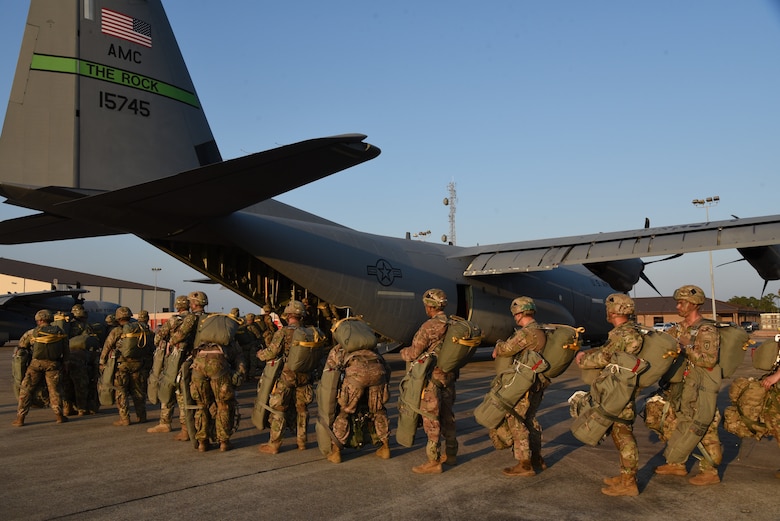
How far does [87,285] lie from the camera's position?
69.6 m

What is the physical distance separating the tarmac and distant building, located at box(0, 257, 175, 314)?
61.0 m

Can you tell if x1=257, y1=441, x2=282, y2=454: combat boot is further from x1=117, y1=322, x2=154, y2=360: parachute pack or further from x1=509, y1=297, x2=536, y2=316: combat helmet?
x1=509, y1=297, x2=536, y2=316: combat helmet

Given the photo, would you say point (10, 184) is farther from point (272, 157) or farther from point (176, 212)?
point (272, 157)

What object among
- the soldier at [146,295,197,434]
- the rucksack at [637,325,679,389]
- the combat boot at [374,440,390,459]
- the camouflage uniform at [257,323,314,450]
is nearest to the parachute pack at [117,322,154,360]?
the soldier at [146,295,197,434]

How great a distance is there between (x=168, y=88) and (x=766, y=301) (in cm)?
10246

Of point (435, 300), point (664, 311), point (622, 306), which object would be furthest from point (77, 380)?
point (664, 311)

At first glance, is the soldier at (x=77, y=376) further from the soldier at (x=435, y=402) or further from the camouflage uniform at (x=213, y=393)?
the soldier at (x=435, y=402)

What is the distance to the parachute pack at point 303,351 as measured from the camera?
7195 millimetres

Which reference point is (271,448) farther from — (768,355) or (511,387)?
(768,355)

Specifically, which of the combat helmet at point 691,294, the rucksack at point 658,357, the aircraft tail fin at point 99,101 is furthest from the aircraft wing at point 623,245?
the rucksack at point 658,357

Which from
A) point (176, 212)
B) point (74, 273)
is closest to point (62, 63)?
point (176, 212)

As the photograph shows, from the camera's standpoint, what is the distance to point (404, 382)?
6.62 meters

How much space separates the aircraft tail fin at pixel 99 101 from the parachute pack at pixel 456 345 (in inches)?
273

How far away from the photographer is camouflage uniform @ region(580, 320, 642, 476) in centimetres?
549
